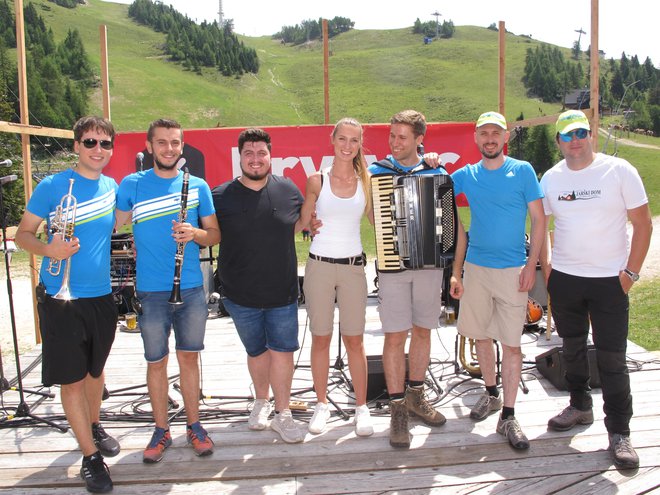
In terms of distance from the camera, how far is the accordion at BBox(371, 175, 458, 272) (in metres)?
3.88

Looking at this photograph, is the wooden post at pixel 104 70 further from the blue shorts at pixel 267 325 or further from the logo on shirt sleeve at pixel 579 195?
the logo on shirt sleeve at pixel 579 195

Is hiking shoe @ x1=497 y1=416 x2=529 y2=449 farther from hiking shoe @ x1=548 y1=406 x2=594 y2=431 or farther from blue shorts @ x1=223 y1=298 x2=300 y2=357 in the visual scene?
blue shorts @ x1=223 y1=298 x2=300 y2=357

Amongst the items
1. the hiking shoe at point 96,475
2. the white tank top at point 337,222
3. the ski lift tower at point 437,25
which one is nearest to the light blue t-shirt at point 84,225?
the hiking shoe at point 96,475

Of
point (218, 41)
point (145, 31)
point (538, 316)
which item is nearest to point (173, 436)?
point (538, 316)

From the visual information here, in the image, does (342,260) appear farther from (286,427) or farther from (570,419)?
(570,419)

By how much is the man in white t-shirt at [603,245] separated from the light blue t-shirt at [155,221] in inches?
96.7

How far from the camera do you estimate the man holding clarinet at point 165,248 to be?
358cm

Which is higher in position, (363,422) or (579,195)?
(579,195)

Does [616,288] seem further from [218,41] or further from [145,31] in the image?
[145,31]

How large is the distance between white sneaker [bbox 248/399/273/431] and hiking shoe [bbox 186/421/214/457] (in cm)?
39

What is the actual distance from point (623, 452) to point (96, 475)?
3.34 metres

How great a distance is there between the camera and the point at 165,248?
3604mm

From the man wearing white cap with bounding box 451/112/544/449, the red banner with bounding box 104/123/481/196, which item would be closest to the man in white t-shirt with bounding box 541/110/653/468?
the man wearing white cap with bounding box 451/112/544/449

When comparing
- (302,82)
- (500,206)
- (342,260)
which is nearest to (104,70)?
(342,260)
